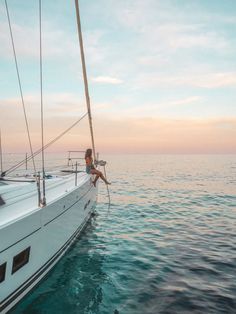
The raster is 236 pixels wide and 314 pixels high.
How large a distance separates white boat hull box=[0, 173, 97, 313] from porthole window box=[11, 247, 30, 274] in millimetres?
82

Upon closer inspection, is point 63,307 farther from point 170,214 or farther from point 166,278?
point 170,214

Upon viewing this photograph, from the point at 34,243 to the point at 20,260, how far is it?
604 mm

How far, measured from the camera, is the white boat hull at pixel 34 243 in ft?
18.7

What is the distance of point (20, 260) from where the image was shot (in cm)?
622

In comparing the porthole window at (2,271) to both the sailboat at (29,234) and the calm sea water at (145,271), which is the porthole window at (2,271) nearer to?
the sailboat at (29,234)

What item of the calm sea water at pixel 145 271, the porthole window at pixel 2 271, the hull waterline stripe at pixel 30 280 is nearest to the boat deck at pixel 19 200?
the porthole window at pixel 2 271

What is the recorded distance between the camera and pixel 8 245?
5637mm

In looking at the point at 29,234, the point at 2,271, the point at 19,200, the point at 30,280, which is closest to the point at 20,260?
the point at 29,234

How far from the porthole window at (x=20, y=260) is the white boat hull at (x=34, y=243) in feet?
0.27

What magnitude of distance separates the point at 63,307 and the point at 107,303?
1103mm

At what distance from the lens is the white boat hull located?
5.69m

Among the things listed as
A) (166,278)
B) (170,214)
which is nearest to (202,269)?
(166,278)

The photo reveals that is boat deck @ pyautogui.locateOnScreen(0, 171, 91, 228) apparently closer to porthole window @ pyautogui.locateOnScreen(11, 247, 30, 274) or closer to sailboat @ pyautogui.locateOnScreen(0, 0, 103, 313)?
sailboat @ pyautogui.locateOnScreen(0, 0, 103, 313)

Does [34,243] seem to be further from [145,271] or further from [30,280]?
[145,271]
